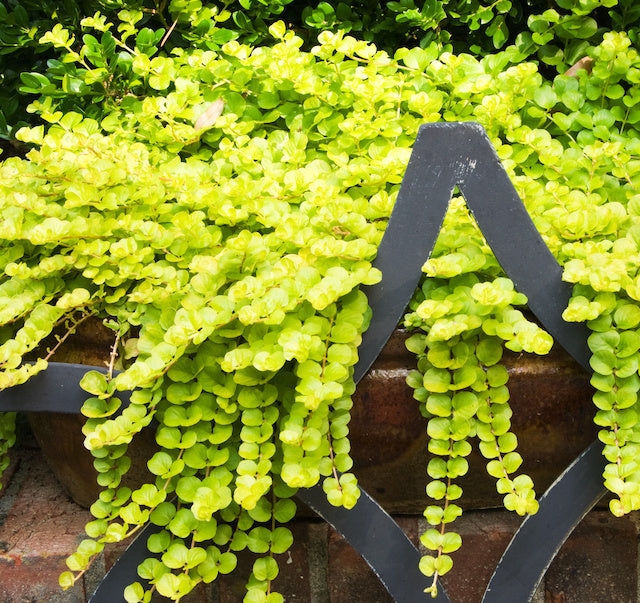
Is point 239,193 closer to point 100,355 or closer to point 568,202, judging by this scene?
point 100,355

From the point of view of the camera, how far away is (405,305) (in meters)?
0.79

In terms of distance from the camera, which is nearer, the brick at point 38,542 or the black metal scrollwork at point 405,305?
the black metal scrollwork at point 405,305

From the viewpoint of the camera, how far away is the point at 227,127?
3.81ft

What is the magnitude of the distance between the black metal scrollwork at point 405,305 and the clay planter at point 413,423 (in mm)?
59

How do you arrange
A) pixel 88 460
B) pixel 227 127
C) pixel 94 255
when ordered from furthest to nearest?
pixel 227 127 → pixel 88 460 → pixel 94 255

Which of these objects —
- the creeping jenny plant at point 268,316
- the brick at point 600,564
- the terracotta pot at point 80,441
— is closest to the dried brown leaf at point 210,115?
the creeping jenny plant at point 268,316

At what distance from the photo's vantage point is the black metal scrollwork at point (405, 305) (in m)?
0.77

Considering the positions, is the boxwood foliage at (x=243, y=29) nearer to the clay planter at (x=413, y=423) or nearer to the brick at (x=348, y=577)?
the clay planter at (x=413, y=423)

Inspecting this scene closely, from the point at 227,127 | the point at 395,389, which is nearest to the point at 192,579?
the point at 395,389

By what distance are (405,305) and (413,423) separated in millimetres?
186

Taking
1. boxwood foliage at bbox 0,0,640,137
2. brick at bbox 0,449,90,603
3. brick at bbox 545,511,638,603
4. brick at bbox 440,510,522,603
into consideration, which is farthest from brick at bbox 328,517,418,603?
boxwood foliage at bbox 0,0,640,137

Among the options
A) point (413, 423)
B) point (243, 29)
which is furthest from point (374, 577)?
point (243, 29)

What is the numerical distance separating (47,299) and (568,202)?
806 millimetres

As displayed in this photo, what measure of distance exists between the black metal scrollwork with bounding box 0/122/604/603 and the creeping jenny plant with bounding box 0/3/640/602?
0.03 metres
